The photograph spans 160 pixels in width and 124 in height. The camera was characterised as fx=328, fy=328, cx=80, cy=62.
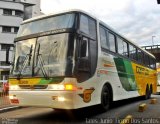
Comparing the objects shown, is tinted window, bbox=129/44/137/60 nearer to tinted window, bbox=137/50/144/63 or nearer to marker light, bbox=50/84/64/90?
tinted window, bbox=137/50/144/63

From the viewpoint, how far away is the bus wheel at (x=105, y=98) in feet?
38.8

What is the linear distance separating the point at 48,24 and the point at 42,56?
126 cm

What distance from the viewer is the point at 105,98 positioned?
475 inches

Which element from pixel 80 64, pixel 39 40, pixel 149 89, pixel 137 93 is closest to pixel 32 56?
pixel 39 40

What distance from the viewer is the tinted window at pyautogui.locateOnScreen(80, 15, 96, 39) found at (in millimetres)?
10643

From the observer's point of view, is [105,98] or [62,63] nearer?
[62,63]

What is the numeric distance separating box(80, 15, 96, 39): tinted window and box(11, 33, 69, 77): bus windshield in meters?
0.87

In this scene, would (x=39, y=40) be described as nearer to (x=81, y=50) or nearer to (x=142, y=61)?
(x=81, y=50)

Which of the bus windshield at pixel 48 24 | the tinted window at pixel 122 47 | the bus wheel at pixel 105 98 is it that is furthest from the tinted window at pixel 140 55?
the bus windshield at pixel 48 24

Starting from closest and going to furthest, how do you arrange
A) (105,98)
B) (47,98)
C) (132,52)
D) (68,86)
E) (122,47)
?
(68,86) < (47,98) < (105,98) < (122,47) < (132,52)

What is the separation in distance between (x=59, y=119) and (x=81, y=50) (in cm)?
243

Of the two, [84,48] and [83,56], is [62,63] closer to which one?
[83,56]

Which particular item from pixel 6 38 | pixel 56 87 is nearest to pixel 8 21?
pixel 6 38

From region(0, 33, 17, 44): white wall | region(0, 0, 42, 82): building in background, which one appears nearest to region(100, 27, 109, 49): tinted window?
region(0, 0, 42, 82): building in background
